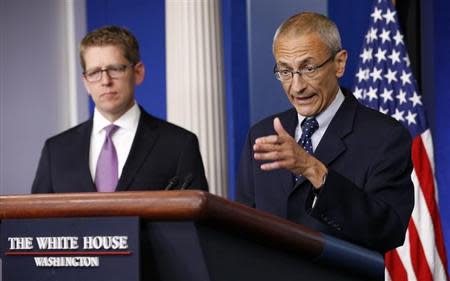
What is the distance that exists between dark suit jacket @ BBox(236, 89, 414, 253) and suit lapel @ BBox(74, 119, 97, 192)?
50 centimetres

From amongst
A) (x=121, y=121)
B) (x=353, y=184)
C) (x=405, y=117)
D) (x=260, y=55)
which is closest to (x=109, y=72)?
(x=121, y=121)

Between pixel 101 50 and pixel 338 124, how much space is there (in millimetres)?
930

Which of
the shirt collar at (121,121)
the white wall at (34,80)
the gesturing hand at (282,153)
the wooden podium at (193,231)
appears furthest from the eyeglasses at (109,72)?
the white wall at (34,80)

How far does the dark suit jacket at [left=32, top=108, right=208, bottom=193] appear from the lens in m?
3.04

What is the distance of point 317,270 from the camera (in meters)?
1.99

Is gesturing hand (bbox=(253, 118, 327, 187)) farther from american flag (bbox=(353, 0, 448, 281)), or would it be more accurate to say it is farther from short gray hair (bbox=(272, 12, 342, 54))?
american flag (bbox=(353, 0, 448, 281))

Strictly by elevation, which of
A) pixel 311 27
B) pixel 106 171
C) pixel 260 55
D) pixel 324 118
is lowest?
pixel 106 171

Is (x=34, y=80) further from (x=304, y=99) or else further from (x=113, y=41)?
(x=304, y=99)

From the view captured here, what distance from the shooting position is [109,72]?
3.22 metres

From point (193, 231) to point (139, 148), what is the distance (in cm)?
148

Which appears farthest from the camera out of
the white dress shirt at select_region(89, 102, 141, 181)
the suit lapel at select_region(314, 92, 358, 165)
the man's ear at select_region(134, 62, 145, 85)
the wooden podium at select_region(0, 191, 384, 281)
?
the man's ear at select_region(134, 62, 145, 85)

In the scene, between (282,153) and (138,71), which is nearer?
(282,153)

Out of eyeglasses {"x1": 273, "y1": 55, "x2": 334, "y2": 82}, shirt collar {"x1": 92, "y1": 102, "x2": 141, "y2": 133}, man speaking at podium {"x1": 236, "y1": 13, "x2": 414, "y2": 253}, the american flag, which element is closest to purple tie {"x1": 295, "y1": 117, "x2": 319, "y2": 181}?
man speaking at podium {"x1": 236, "y1": 13, "x2": 414, "y2": 253}

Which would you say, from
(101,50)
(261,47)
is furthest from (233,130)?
(101,50)
